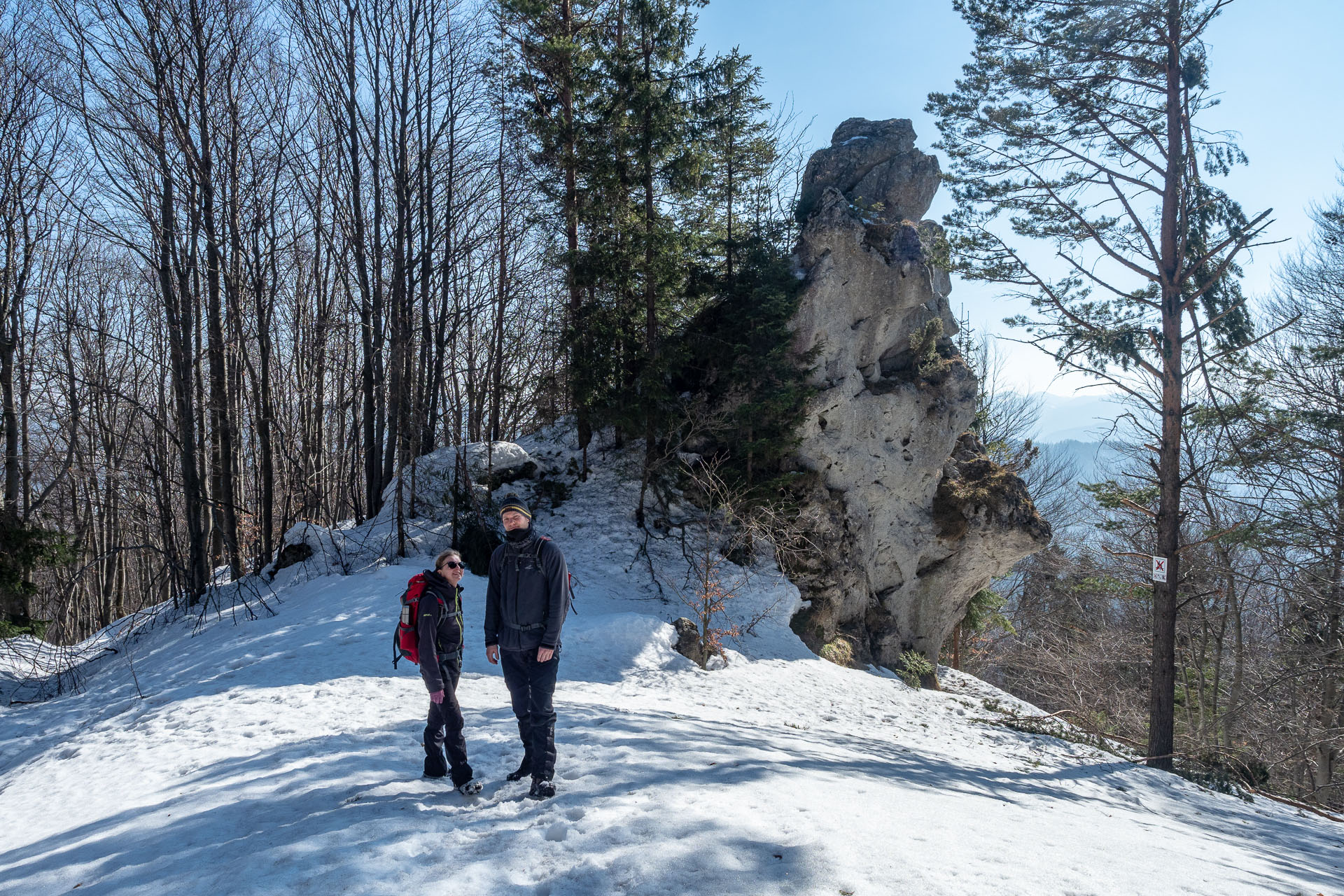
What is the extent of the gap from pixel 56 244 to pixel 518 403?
1173cm

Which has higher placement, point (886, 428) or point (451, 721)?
point (886, 428)

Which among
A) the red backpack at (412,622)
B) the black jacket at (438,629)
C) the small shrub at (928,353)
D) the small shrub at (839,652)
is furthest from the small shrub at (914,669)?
the red backpack at (412,622)

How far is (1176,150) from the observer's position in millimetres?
9094

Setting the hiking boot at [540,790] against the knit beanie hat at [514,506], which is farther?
the knit beanie hat at [514,506]

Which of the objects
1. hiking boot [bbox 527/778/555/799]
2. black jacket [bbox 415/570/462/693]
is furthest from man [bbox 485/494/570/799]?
black jacket [bbox 415/570/462/693]

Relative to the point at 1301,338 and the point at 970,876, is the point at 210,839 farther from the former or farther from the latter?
the point at 1301,338

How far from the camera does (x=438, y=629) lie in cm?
447

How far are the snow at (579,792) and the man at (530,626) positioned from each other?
351mm

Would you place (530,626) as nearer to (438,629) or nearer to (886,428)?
(438,629)

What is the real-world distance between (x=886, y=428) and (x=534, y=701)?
1205 centimetres

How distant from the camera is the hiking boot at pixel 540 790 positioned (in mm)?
4383

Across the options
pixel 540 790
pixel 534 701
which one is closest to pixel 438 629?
pixel 534 701

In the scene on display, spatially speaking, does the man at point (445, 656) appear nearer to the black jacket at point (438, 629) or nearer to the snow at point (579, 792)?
the black jacket at point (438, 629)

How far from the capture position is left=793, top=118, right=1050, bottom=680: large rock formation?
14133 mm
